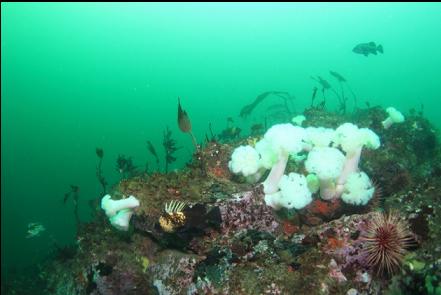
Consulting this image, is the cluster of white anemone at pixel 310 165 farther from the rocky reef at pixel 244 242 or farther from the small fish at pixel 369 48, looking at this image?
the small fish at pixel 369 48

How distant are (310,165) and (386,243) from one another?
5.34ft

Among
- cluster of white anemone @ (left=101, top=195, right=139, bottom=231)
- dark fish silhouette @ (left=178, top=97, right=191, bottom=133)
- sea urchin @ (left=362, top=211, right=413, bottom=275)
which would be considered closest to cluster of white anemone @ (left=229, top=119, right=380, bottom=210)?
dark fish silhouette @ (left=178, top=97, right=191, bottom=133)

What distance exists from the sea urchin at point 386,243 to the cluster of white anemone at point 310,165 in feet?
4.23

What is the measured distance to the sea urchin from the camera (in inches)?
148

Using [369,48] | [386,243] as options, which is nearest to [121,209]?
[386,243]

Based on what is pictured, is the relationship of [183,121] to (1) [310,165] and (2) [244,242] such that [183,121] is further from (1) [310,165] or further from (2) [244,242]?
(2) [244,242]

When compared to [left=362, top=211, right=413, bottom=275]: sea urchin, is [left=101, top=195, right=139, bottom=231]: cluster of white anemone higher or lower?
higher

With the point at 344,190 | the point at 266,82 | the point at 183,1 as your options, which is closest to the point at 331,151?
the point at 344,190

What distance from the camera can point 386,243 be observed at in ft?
12.5

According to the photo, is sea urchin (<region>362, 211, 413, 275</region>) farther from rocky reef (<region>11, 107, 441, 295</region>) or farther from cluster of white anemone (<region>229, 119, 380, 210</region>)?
cluster of white anemone (<region>229, 119, 380, 210</region>)

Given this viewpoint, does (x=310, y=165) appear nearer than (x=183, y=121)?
Yes

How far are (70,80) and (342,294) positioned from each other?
105517mm

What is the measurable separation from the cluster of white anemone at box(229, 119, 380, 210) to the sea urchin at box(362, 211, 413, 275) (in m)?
1.29

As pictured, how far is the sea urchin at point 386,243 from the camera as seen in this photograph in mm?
3752
